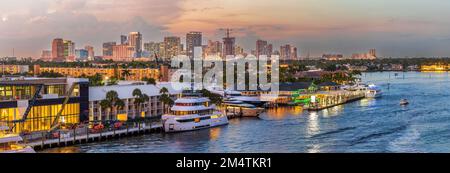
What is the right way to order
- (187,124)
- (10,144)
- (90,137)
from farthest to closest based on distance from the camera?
(187,124) < (90,137) < (10,144)

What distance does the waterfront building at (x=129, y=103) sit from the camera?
41.7 ft

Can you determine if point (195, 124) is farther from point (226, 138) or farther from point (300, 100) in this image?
point (300, 100)

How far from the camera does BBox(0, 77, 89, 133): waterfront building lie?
10641mm

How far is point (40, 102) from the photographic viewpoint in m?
11.1

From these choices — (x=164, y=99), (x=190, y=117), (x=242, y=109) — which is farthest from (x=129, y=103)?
(x=242, y=109)

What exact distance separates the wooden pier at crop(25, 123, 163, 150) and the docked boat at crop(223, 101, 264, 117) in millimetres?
4504

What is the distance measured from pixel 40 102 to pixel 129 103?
2953 mm

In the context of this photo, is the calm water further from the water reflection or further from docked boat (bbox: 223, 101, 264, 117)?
docked boat (bbox: 223, 101, 264, 117)

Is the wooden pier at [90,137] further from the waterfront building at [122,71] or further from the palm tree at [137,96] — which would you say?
the waterfront building at [122,71]

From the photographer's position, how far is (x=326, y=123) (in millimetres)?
13773

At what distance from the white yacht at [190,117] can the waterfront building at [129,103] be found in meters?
1.02

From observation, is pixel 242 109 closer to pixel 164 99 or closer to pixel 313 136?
pixel 164 99

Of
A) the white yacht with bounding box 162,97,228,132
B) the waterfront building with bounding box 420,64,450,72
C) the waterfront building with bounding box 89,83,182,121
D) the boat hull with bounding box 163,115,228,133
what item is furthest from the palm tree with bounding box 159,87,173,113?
the waterfront building with bounding box 420,64,450,72

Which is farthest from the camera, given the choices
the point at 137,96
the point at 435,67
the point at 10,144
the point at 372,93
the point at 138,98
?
the point at 435,67
